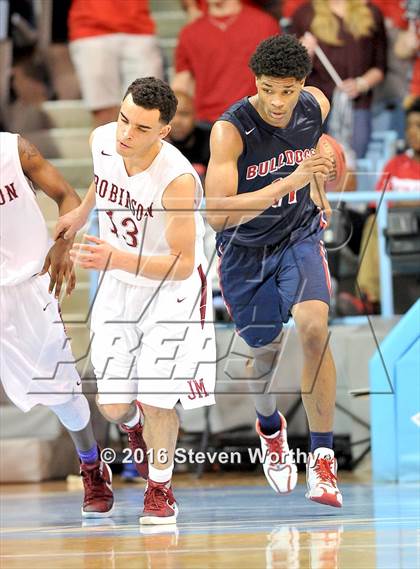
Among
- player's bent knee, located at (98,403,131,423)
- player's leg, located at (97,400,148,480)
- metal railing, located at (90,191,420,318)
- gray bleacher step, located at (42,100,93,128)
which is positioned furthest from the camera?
gray bleacher step, located at (42,100,93,128)

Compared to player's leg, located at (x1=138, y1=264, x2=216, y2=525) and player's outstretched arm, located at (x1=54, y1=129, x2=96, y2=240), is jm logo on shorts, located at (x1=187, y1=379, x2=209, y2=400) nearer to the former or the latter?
player's leg, located at (x1=138, y1=264, x2=216, y2=525)

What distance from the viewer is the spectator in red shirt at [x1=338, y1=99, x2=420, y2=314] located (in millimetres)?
8906

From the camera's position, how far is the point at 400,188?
9.19 m

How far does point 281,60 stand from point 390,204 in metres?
3.18

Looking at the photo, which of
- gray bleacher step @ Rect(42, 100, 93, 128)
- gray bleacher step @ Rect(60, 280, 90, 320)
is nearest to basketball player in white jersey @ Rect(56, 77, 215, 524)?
gray bleacher step @ Rect(60, 280, 90, 320)

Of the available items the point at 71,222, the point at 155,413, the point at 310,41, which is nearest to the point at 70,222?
the point at 71,222

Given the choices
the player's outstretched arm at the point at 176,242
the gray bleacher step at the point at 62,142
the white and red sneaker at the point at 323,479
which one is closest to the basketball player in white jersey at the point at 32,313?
the player's outstretched arm at the point at 176,242

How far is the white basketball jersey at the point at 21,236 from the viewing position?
623 centimetres

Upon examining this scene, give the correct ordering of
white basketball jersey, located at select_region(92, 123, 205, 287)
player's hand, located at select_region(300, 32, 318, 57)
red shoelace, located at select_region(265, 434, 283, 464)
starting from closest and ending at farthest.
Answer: white basketball jersey, located at select_region(92, 123, 205, 287)
red shoelace, located at select_region(265, 434, 283, 464)
player's hand, located at select_region(300, 32, 318, 57)

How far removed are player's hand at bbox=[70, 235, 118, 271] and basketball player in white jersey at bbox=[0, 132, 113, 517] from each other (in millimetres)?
762

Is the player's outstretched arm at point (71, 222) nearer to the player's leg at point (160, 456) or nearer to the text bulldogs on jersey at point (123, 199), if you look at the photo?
the text bulldogs on jersey at point (123, 199)

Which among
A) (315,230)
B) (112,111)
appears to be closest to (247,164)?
(315,230)

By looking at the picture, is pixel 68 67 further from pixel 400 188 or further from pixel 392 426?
pixel 392 426

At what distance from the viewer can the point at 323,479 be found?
239 inches
